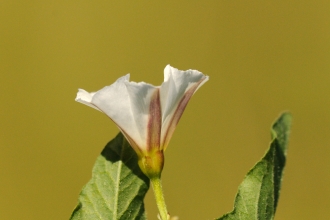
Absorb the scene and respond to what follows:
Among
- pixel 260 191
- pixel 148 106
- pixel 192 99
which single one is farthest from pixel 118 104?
pixel 192 99

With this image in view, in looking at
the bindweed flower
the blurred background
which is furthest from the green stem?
the blurred background

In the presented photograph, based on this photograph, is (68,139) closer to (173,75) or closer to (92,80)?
(92,80)

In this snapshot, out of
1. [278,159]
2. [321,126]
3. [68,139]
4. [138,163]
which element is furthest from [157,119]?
[321,126]

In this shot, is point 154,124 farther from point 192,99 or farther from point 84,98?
point 192,99

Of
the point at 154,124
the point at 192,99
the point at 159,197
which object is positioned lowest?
the point at 159,197

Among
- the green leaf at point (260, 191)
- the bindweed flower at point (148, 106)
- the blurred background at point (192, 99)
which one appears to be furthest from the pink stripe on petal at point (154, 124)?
the blurred background at point (192, 99)
